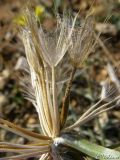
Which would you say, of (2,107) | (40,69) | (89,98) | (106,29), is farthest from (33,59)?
(106,29)

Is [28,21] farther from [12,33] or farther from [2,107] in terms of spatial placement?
[12,33]

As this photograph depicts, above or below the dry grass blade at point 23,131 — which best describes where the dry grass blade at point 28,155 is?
below

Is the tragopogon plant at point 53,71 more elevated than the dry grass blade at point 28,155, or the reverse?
the tragopogon plant at point 53,71

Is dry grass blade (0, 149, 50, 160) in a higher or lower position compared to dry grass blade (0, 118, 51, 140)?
lower

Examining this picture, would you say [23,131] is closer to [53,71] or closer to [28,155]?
[28,155]

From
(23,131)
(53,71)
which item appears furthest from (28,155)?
(53,71)

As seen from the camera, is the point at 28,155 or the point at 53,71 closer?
the point at 28,155

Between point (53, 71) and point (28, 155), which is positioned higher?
point (53, 71)

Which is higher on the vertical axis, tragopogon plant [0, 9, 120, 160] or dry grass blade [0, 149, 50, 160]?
tragopogon plant [0, 9, 120, 160]
